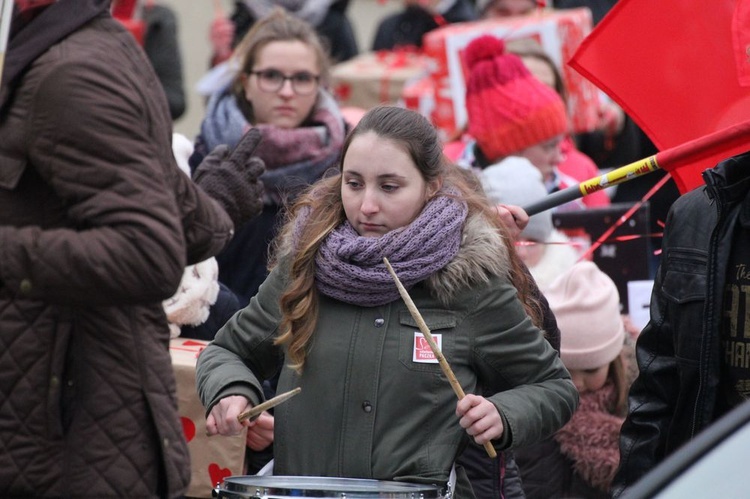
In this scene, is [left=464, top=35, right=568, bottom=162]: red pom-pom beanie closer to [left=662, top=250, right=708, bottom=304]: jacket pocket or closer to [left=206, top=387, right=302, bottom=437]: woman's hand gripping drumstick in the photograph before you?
[left=662, top=250, right=708, bottom=304]: jacket pocket

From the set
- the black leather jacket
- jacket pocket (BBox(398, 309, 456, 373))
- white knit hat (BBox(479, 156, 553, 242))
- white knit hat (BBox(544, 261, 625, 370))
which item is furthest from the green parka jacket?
white knit hat (BBox(479, 156, 553, 242))

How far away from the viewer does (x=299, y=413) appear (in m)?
3.60

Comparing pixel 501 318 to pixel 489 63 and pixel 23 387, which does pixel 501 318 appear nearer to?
pixel 23 387

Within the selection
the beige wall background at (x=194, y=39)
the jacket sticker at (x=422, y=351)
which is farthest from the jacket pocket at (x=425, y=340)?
the beige wall background at (x=194, y=39)

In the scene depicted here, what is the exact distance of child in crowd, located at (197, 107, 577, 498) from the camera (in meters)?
3.51

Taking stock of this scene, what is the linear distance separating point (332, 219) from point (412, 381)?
0.51 meters

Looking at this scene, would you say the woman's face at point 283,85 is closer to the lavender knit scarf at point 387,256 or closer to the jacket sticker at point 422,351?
the lavender knit scarf at point 387,256

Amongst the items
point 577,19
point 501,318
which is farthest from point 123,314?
point 577,19

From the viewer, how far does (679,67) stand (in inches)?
166

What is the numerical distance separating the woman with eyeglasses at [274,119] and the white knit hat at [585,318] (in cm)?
115

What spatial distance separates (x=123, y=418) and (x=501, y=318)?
1.08 metres

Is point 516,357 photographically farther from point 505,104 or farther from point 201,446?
point 505,104

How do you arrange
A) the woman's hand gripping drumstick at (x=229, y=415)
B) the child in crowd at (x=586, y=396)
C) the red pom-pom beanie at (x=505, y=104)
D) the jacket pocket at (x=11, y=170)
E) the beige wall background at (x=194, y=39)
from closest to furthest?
the jacket pocket at (x=11, y=170) → the woman's hand gripping drumstick at (x=229, y=415) → the child in crowd at (x=586, y=396) → the red pom-pom beanie at (x=505, y=104) → the beige wall background at (x=194, y=39)

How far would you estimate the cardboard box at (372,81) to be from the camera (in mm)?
8781
